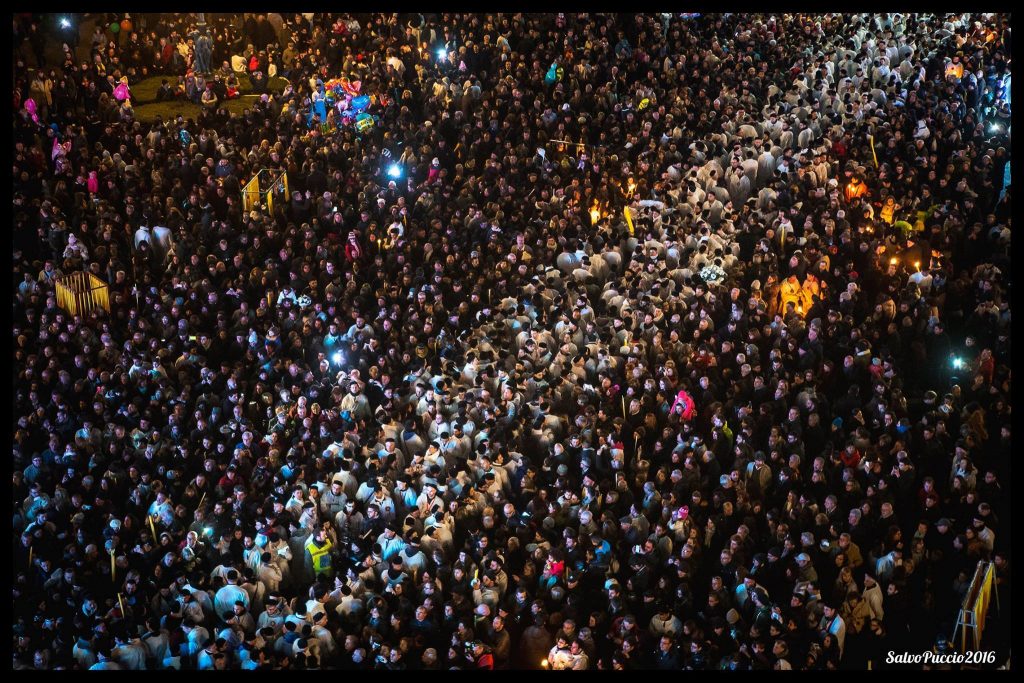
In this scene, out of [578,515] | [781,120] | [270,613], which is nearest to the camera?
[270,613]

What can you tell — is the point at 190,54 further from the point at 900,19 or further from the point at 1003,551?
Result: the point at 1003,551

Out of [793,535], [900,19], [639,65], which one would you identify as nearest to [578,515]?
[793,535]

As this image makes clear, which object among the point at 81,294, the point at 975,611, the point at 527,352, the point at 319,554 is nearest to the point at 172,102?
the point at 81,294

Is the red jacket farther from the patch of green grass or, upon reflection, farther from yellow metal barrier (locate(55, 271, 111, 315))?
the patch of green grass

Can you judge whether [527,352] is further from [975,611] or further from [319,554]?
[975,611]

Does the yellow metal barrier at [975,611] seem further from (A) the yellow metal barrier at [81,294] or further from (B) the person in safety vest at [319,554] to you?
(A) the yellow metal barrier at [81,294]
